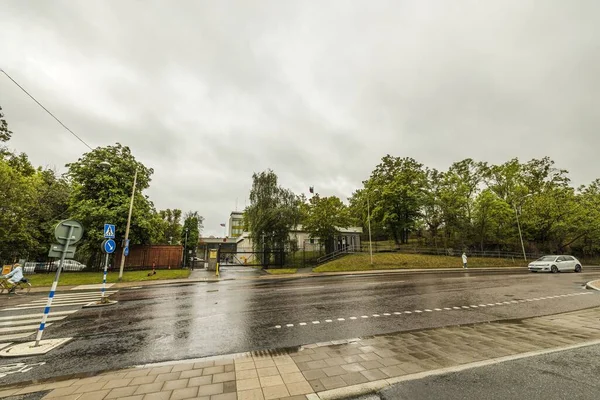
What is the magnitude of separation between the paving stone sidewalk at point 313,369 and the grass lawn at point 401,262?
20120 millimetres

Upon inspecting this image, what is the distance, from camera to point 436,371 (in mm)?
3840

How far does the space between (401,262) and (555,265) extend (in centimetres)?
1300

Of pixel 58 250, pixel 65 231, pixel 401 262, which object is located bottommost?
pixel 401 262

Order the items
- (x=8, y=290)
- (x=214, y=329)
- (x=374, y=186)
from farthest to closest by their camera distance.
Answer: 1. (x=374, y=186)
2. (x=8, y=290)
3. (x=214, y=329)

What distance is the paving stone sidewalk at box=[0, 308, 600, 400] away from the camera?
11.0 ft

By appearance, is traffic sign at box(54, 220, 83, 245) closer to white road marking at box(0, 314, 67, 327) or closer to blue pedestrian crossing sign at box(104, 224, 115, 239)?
white road marking at box(0, 314, 67, 327)

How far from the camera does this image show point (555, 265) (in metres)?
22.2

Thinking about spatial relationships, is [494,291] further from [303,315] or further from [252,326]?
[252,326]

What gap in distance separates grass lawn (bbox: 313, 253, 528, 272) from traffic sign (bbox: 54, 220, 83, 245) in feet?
68.7

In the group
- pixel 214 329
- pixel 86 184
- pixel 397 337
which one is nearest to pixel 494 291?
pixel 397 337

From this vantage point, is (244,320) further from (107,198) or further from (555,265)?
(555,265)

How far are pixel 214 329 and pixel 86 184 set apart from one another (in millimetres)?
24767

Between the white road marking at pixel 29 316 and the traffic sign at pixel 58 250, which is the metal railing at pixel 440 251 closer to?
the white road marking at pixel 29 316

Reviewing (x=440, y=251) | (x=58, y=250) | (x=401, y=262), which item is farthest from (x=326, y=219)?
(x=58, y=250)
